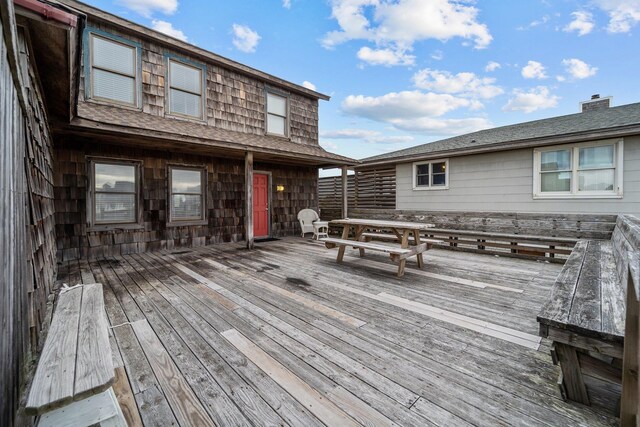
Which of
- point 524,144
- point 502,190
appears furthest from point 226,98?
point 502,190

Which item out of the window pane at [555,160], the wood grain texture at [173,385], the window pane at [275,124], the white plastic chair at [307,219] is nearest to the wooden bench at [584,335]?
the wood grain texture at [173,385]

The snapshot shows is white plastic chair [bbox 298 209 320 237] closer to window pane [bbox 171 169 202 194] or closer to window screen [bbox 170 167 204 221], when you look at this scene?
window screen [bbox 170 167 204 221]

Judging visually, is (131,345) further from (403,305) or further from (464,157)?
(464,157)

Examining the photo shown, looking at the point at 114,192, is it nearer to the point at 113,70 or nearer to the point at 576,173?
the point at 113,70

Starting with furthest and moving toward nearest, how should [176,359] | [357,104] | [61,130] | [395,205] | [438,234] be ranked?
1. [357,104]
2. [395,205]
3. [438,234]
4. [61,130]
5. [176,359]

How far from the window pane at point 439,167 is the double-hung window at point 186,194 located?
7101 mm

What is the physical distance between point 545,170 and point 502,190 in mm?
1047

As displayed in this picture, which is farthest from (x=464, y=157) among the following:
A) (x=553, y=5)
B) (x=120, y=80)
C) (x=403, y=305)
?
(x=120, y=80)

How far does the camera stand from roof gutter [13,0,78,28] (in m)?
1.70

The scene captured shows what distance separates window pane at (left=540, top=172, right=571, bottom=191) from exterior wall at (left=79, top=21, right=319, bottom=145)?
6882mm

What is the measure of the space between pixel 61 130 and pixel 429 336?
6.65 meters

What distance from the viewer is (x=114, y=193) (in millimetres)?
6027

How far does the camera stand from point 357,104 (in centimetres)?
2619

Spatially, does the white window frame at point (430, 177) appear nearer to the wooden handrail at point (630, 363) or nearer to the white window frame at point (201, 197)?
the white window frame at point (201, 197)
